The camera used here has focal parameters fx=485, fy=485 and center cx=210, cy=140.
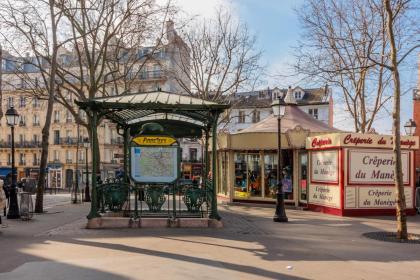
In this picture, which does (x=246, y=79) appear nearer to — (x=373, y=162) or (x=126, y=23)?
(x=126, y=23)

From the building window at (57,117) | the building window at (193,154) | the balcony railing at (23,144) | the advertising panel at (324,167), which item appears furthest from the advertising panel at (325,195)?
the balcony railing at (23,144)

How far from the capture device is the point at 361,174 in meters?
16.9

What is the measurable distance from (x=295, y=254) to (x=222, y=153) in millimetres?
14721

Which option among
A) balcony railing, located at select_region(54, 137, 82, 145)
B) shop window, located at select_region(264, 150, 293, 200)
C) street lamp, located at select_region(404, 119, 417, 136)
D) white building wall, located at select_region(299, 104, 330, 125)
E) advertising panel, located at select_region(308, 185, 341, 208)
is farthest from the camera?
balcony railing, located at select_region(54, 137, 82, 145)

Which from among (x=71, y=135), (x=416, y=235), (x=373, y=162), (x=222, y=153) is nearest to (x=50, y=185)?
(x=71, y=135)

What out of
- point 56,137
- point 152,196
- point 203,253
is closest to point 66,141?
point 56,137

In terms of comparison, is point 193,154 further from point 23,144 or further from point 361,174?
point 361,174

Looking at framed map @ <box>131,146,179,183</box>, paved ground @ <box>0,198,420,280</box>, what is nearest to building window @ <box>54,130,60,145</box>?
paved ground @ <box>0,198,420,280</box>

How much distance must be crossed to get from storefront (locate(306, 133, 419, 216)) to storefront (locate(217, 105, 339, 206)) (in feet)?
6.05

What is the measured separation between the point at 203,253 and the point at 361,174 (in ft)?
31.5

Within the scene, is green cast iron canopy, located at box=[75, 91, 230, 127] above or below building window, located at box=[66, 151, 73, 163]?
above

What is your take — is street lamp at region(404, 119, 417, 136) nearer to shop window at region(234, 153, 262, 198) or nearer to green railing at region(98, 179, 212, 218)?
shop window at region(234, 153, 262, 198)

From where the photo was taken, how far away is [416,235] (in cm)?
1188

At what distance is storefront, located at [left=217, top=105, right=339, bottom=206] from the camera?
1967 cm
